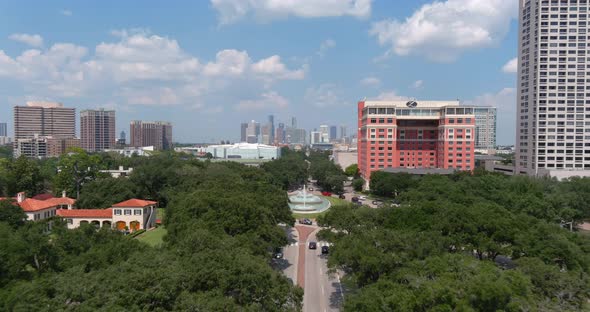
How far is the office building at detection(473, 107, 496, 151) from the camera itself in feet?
629

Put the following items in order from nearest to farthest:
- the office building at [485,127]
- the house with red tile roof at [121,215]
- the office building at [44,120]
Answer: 1. the house with red tile roof at [121,215]
2. the office building at [44,120]
3. the office building at [485,127]

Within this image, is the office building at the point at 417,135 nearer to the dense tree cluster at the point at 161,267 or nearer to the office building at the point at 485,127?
the dense tree cluster at the point at 161,267

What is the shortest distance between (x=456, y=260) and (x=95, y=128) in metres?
201

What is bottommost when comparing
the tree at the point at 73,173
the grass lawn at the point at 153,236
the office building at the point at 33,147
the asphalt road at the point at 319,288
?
the asphalt road at the point at 319,288

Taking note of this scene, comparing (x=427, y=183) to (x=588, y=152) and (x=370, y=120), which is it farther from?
(x=588, y=152)

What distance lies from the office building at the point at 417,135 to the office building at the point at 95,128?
147329mm

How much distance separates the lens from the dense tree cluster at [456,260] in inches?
720

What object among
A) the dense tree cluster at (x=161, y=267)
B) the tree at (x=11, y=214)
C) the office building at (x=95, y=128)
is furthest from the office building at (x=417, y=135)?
the office building at (x=95, y=128)

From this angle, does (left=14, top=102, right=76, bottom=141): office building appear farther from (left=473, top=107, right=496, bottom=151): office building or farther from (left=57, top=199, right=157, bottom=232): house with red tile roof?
(left=473, top=107, right=496, bottom=151): office building

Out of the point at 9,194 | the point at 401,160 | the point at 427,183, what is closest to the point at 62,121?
the point at 9,194

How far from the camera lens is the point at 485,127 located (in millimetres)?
196000

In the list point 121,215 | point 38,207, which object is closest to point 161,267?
point 121,215

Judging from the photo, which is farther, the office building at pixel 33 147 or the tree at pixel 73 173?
the office building at pixel 33 147

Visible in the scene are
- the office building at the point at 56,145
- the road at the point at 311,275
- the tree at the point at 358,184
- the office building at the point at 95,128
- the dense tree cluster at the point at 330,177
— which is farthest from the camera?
the office building at the point at 95,128
